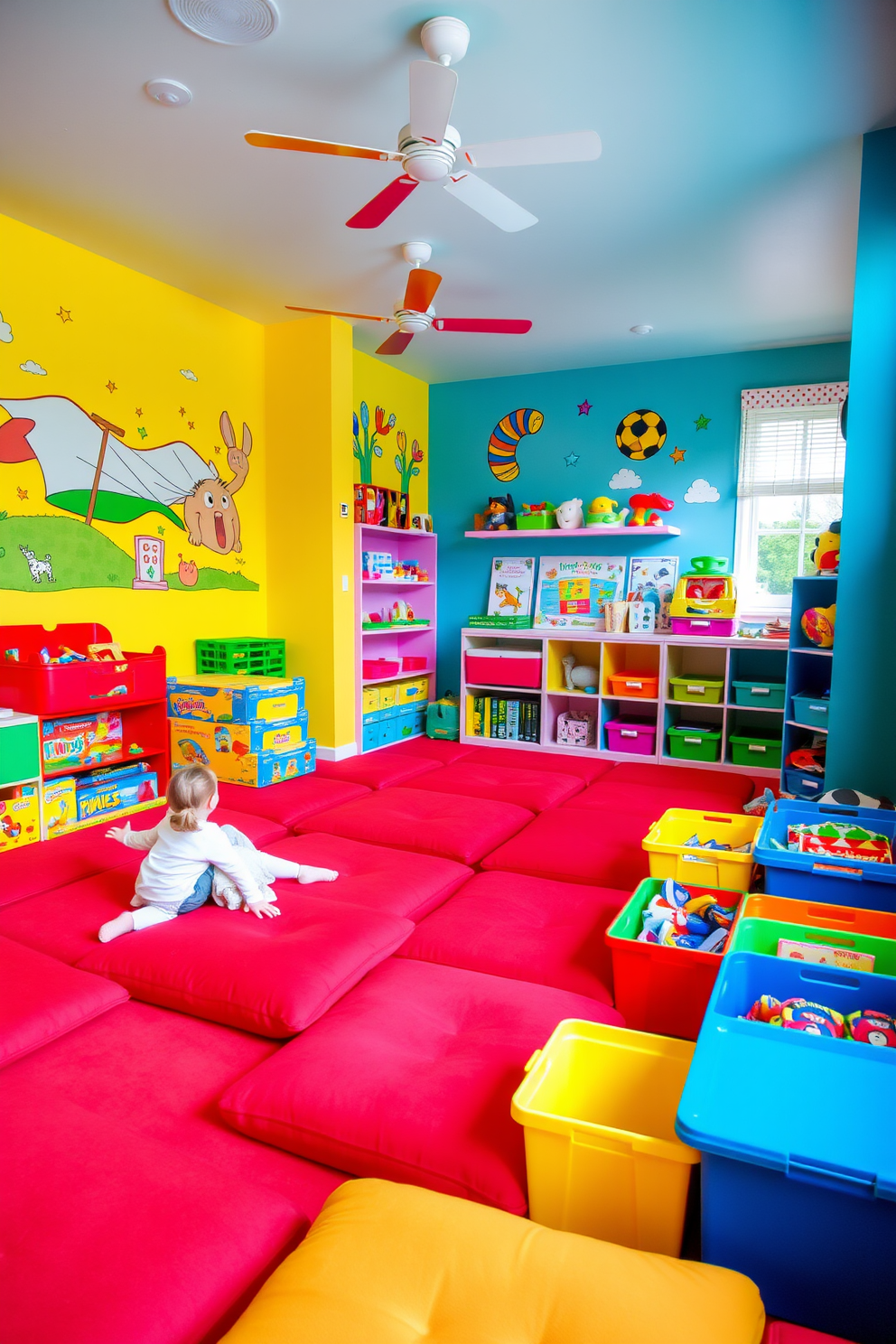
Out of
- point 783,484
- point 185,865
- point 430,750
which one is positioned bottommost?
point 430,750

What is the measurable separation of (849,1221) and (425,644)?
212 inches

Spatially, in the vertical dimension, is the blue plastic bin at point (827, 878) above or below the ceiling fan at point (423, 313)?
below

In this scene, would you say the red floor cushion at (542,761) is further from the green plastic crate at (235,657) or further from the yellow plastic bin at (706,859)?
the yellow plastic bin at (706,859)

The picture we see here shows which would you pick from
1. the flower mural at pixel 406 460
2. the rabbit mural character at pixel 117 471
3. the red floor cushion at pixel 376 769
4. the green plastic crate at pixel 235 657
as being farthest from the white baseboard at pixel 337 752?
the flower mural at pixel 406 460

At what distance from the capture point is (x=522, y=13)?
2.25m

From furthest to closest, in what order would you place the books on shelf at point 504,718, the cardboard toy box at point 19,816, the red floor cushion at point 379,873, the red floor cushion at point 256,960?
the books on shelf at point 504,718 < the cardboard toy box at point 19,816 < the red floor cushion at point 379,873 < the red floor cushion at point 256,960

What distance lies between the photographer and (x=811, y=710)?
12.7 ft

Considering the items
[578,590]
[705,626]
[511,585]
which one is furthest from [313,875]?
[511,585]

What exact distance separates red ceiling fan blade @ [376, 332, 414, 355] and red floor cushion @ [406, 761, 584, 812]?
2.31m

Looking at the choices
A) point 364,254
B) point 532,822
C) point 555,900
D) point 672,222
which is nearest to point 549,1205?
point 555,900

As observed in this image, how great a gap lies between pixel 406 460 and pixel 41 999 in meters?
4.88

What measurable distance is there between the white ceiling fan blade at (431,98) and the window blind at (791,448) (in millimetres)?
3448

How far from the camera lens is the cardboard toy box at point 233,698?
4.23 m

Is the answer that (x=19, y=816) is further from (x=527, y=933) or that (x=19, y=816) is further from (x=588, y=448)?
(x=588, y=448)
